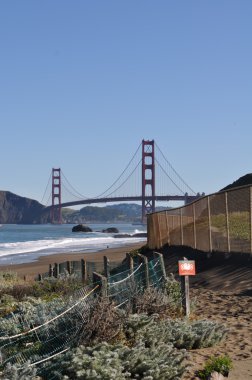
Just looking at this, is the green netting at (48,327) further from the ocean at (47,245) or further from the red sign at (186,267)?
the ocean at (47,245)

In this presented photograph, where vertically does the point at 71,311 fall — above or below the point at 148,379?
above

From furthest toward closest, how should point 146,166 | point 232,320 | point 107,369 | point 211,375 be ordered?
point 146,166 < point 232,320 < point 211,375 < point 107,369

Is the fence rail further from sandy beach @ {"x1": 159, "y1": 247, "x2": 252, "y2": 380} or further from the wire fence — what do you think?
the wire fence

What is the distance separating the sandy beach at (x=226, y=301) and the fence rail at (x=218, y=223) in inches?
13.0

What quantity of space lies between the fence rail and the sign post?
15.4 ft

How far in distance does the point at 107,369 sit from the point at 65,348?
111cm

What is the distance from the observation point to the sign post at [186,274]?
9633mm

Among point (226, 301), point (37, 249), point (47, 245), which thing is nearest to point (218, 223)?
point (226, 301)

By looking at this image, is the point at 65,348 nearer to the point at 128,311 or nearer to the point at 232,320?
Result: the point at 128,311

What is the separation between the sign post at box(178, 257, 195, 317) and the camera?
9.63 m

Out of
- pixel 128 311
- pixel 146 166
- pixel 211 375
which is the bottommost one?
pixel 211 375

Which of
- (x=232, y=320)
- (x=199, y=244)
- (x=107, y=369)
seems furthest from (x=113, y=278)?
(x=199, y=244)

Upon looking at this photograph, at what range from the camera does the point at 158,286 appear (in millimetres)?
10688

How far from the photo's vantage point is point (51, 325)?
8.05 m
